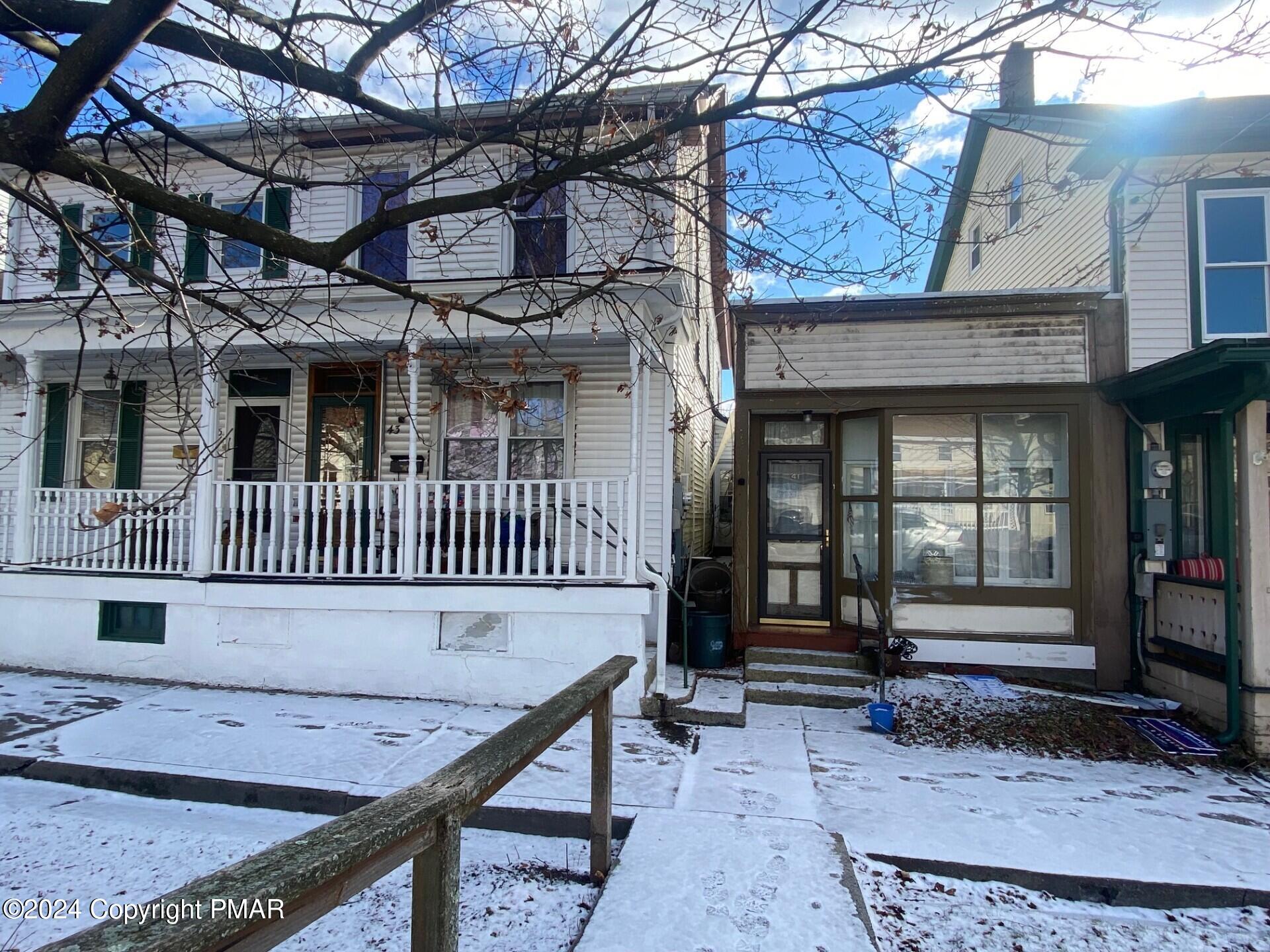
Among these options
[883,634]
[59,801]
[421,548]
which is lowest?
[59,801]

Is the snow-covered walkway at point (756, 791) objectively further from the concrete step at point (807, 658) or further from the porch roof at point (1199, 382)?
the porch roof at point (1199, 382)

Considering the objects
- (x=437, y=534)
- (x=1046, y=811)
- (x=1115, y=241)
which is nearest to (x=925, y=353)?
(x=1115, y=241)

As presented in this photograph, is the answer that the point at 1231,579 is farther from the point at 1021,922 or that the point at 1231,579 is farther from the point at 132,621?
the point at 132,621

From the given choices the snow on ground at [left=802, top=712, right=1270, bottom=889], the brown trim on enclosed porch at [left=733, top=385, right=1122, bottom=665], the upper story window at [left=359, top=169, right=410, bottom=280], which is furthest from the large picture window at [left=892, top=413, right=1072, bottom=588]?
the upper story window at [left=359, top=169, right=410, bottom=280]

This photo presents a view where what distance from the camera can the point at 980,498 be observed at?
24.6 ft

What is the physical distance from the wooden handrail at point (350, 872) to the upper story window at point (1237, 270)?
809 cm

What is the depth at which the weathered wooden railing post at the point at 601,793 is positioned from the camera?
3225 mm

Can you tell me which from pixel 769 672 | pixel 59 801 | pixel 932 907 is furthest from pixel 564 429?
pixel 932 907

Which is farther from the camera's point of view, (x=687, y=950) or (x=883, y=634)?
(x=883, y=634)

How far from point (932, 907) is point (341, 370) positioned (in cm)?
810

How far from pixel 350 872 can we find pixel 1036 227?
20.9ft

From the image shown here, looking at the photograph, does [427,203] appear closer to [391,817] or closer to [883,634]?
[391,817]

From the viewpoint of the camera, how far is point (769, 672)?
22.9 ft

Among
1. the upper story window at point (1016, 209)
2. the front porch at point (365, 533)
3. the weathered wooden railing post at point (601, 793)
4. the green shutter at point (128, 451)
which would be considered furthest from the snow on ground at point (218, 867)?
the upper story window at point (1016, 209)
